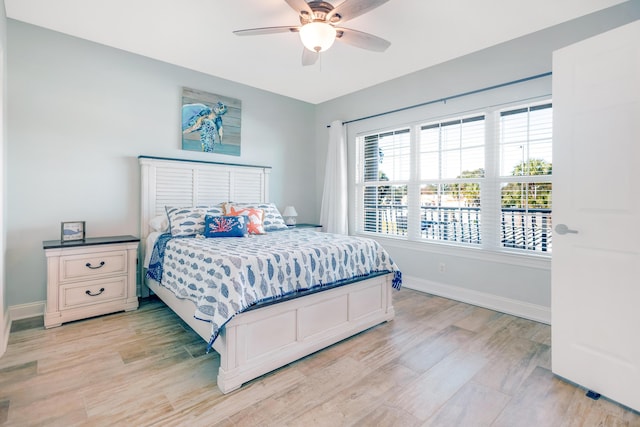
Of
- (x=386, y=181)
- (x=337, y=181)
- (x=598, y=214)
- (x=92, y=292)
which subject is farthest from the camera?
(x=337, y=181)

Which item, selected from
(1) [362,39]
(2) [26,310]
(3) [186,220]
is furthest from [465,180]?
(2) [26,310]

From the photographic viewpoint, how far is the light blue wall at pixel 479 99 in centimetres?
277

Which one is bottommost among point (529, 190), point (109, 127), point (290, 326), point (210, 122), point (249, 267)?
point (290, 326)

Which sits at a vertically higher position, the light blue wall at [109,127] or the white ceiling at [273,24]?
the white ceiling at [273,24]

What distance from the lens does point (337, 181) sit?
4555 millimetres

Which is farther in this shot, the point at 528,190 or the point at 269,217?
the point at 269,217

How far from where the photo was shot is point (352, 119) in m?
4.52

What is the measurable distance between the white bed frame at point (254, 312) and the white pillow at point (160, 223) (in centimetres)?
12

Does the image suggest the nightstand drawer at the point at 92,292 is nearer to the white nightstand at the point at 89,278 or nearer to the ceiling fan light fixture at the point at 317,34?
the white nightstand at the point at 89,278

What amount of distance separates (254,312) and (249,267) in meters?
0.27

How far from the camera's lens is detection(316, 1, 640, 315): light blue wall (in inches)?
109

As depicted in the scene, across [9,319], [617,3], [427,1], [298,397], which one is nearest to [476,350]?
[298,397]

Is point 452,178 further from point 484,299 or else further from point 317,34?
point 317,34

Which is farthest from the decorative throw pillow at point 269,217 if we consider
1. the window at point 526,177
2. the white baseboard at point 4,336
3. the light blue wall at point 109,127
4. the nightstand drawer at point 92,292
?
the window at point 526,177
